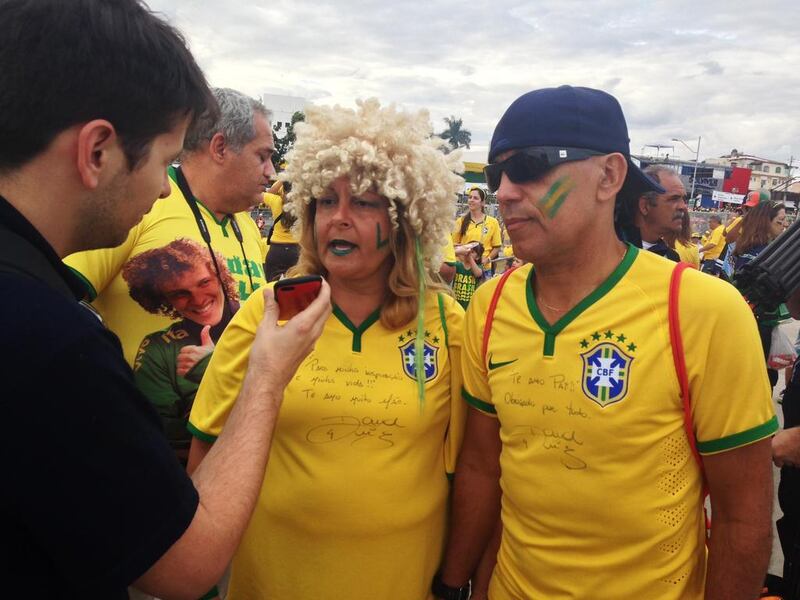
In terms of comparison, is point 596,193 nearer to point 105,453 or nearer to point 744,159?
point 105,453

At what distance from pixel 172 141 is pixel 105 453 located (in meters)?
0.75

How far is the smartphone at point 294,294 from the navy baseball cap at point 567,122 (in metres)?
0.82

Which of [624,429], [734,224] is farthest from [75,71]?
[734,224]

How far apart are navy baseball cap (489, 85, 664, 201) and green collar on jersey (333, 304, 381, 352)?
29.6 inches

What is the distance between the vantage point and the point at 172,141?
1386mm

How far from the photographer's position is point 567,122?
74.4 inches

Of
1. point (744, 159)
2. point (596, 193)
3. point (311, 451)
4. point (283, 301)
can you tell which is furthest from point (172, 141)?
point (744, 159)

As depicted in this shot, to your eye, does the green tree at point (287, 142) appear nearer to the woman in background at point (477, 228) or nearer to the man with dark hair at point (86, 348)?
the man with dark hair at point (86, 348)

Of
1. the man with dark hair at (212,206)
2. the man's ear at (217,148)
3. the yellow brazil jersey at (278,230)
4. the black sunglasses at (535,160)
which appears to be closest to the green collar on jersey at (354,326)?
the black sunglasses at (535,160)

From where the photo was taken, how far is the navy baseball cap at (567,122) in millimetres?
1891

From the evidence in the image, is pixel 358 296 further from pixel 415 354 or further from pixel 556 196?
pixel 556 196

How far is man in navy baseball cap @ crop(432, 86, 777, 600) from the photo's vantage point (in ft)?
5.46

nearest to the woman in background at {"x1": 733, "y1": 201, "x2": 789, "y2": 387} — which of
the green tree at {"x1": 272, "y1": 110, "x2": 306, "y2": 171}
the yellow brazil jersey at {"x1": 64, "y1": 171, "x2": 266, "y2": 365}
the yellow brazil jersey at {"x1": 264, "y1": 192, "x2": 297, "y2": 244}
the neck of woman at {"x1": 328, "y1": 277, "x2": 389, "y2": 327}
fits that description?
the green tree at {"x1": 272, "y1": 110, "x2": 306, "y2": 171}

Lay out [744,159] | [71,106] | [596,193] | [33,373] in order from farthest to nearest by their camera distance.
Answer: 1. [744,159]
2. [596,193]
3. [71,106]
4. [33,373]
